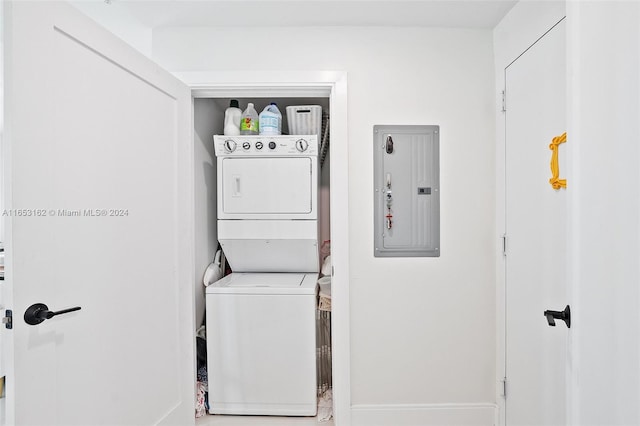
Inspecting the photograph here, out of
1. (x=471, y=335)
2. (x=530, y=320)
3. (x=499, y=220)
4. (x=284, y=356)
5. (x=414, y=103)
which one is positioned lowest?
(x=284, y=356)

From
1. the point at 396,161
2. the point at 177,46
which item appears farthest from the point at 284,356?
the point at 177,46

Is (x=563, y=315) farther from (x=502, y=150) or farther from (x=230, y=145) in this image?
(x=230, y=145)

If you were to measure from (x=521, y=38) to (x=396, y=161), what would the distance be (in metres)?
0.81

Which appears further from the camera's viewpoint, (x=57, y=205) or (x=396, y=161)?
(x=396, y=161)

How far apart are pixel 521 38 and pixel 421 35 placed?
20.2 inches

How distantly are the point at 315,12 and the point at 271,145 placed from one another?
806 millimetres

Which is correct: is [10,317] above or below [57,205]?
below

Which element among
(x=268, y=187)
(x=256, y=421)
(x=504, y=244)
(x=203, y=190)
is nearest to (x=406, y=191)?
(x=504, y=244)

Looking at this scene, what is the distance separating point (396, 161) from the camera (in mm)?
1982

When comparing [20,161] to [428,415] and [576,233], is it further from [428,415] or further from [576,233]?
[428,415]

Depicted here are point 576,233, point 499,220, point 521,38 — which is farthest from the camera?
point 499,220

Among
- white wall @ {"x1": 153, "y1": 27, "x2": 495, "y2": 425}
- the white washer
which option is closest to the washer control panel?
white wall @ {"x1": 153, "y1": 27, "x2": 495, "y2": 425}

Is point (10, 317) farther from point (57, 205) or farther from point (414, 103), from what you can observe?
point (414, 103)

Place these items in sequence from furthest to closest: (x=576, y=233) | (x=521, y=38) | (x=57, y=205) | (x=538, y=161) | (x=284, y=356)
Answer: (x=284, y=356) → (x=521, y=38) → (x=538, y=161) → (x=57, y=205) → (x=576, y=233)
